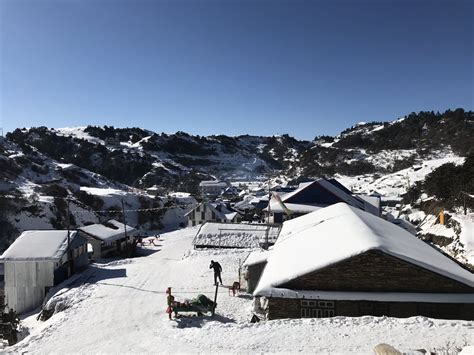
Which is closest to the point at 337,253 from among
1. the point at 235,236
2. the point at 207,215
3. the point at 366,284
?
the point at 366,284

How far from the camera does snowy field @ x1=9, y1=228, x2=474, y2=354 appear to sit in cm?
1036

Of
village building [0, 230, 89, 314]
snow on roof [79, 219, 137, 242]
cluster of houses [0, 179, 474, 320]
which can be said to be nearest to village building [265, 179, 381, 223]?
snow on roof [79, 219, 137, 242]

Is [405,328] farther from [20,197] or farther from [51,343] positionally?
[20,197]

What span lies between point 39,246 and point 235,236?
53.5ft

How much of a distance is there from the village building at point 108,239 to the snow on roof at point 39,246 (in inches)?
263

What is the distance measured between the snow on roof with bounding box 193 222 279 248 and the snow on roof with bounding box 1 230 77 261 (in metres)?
11.6

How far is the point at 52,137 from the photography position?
16338 centimetres

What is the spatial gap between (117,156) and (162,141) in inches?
1854

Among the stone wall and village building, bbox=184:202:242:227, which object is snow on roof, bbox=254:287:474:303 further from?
village building, bbox=184:202:242:227

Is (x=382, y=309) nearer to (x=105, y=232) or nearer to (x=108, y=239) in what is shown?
(x=108, y=239)

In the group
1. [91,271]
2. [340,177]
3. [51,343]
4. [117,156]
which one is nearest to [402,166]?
[340,177]

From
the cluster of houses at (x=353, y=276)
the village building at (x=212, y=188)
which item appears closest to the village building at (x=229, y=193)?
the village building at (x=212, y=188)

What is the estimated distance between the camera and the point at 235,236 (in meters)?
33.8

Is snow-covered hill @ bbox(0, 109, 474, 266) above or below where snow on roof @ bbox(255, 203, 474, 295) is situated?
above
